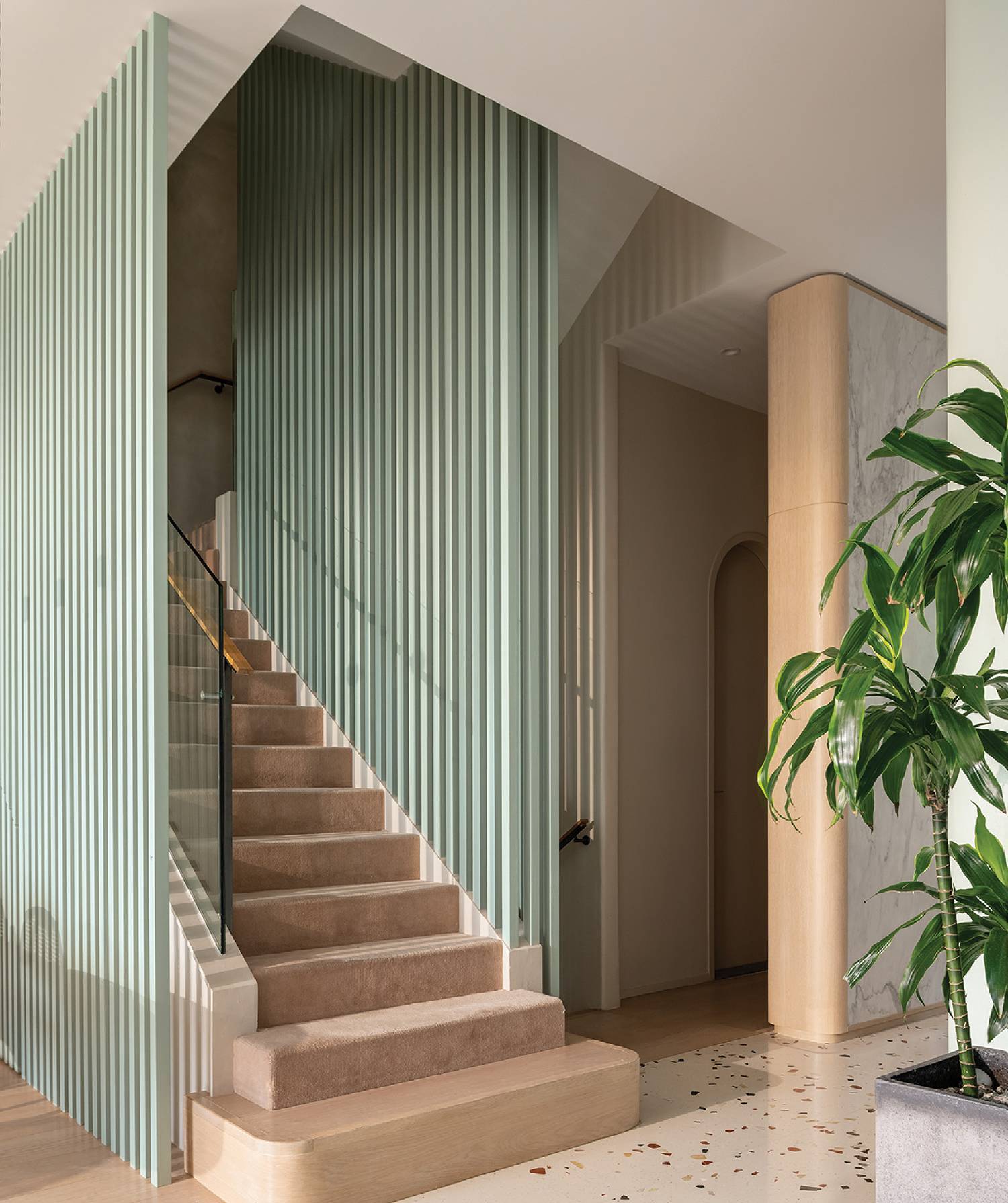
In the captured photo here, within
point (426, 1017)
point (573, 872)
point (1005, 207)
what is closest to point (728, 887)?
point (573, 872)

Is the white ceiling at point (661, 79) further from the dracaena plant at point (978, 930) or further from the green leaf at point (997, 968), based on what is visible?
the green leaf at point (997, 968)

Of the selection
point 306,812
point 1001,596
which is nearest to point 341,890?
point 306,812

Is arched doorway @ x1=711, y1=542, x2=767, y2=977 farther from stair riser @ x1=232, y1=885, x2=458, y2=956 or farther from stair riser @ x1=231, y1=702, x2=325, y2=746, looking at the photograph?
stair riser @ x1=232, y1=885, x2=458, y2=956

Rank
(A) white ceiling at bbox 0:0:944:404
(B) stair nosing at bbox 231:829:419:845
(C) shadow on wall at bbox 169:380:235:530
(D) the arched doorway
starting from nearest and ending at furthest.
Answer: (A) white ceiling at bbox 0:0:944:404 < (B) stair nosing at bbox 231:829:419:845 < (D) the arched doorway < (C) shadow on wall at bbox 169:380:235:530

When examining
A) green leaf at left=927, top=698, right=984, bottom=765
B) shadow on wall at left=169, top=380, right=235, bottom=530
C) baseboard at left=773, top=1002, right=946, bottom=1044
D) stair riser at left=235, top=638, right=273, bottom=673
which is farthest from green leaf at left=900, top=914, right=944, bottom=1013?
shadow on wall at left=169, top=380, right=235, bottom=530

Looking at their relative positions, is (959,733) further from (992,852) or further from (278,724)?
(278,724)

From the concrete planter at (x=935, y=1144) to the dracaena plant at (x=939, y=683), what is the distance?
0.14 metres

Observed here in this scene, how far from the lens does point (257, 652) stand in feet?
20.0

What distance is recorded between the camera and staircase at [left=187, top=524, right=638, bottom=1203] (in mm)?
3287

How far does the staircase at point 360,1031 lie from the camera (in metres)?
3.29

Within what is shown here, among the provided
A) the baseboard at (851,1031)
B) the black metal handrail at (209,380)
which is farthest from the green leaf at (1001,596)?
the black metal handrail at (209,380)

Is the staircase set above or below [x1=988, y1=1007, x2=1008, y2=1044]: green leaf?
below

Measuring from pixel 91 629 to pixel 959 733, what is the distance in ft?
9.67

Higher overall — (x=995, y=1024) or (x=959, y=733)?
(x=959, y=733)
